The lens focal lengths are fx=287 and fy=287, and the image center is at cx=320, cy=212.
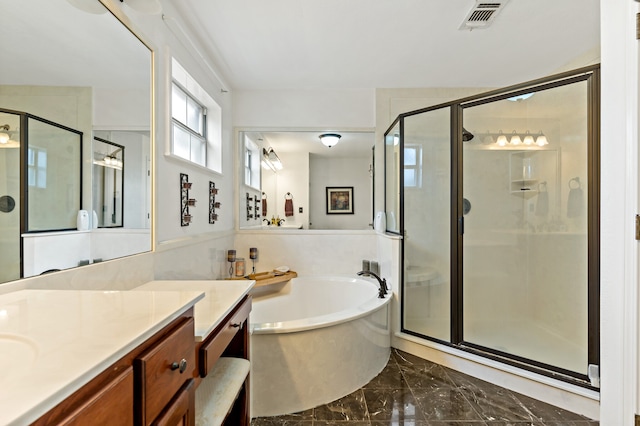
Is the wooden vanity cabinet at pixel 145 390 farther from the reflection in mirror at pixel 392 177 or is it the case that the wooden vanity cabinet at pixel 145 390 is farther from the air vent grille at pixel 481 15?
the air vent grille at pixel 481 15

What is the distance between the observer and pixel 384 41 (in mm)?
2127

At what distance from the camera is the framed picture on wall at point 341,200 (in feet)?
17.2

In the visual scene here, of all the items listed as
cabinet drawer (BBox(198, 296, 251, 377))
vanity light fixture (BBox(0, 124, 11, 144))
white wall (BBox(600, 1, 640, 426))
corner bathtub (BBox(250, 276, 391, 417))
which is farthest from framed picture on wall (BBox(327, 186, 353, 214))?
vanity light fixture (BBox(0, 124, 11, 144))

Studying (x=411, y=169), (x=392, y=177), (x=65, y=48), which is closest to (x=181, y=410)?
(x=65, y=48)

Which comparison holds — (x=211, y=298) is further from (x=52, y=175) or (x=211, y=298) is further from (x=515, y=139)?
(x=515, y=139)

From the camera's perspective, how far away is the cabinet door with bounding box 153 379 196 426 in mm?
651

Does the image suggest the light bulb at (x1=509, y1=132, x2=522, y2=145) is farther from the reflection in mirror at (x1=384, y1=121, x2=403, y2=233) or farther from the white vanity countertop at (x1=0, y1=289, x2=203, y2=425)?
the white vanity countertop at (x1=0, y1=289, x2=203, y2=425)

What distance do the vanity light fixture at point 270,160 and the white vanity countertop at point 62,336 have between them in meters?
3.37

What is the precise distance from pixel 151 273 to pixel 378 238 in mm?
2074

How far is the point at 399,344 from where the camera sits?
8.11 feet

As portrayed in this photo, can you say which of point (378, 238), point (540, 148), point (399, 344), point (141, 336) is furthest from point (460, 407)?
point (540, 148)

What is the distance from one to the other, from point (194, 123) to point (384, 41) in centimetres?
163

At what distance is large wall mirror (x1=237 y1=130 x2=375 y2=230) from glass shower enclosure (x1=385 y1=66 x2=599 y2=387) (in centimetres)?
148

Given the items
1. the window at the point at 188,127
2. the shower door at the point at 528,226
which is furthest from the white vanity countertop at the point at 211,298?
the shower door at the point at 528,226
